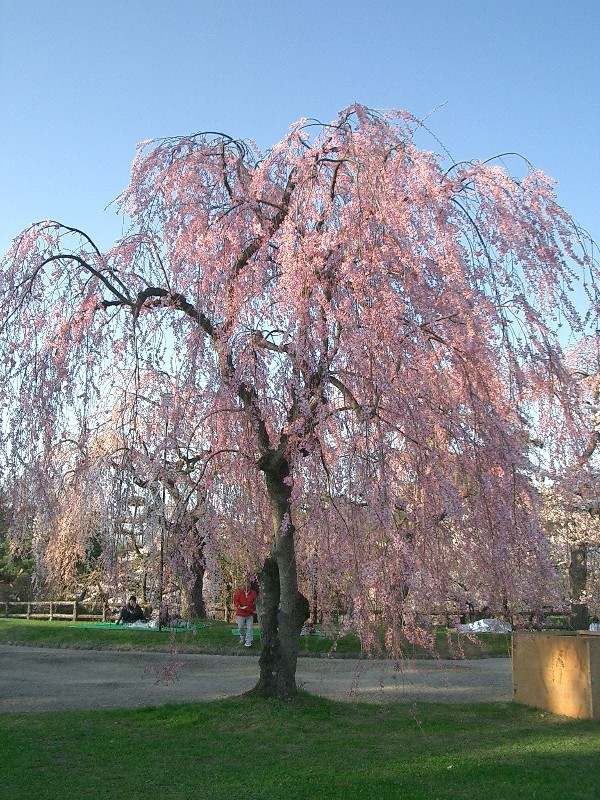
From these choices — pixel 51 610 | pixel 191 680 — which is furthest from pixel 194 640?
pixel 51 610

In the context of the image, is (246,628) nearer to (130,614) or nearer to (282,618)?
(130,614)

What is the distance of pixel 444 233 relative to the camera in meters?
6.70

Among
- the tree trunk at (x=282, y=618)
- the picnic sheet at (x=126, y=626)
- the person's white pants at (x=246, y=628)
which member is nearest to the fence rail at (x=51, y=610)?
the picnic sheet at (x=126, y=626)

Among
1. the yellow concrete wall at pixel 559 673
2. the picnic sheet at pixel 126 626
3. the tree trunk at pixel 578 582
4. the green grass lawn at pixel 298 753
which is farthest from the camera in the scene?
the picnic sheet at pixel 126 626

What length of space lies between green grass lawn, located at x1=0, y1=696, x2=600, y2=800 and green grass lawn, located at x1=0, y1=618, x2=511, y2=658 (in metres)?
6.53

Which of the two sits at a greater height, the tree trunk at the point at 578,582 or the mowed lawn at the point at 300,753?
the tree trunk at the point at 578,582

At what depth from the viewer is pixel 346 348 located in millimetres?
6789

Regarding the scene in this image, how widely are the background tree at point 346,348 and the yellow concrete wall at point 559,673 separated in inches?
31.6

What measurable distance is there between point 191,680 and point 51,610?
1304cm

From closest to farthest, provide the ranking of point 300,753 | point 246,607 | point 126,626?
point 300,753 < point 246,607 < point 126,626

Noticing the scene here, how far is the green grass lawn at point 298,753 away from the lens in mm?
5426

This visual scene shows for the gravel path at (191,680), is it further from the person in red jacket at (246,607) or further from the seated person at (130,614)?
the seated person at (130,614)

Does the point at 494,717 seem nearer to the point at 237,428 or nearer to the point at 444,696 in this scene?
the point at 444,696

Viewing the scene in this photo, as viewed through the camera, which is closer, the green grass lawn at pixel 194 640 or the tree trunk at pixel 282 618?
the tree trunk at pixel 282 618
